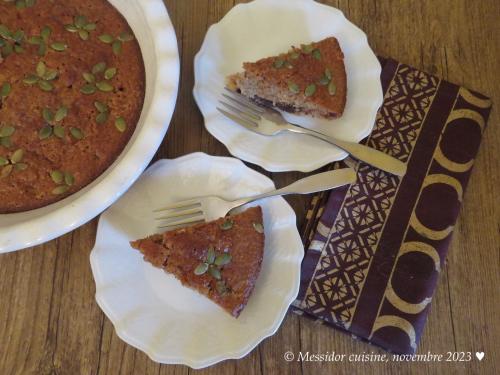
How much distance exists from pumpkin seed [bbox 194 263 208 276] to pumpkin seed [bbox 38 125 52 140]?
22.3 inches

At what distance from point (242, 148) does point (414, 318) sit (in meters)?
0.76

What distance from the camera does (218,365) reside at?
1304mm

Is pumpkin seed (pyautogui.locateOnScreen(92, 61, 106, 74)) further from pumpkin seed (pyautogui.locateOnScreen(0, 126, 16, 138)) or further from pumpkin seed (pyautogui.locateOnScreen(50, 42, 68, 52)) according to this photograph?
pumpkin seed (pyautogui.locateOnScreen(0, 126, 16, 138))

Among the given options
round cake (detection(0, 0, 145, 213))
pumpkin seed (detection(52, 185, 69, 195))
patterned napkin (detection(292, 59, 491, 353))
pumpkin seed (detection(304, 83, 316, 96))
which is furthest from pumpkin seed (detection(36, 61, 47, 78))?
patterned napkin (detection(292, 59, 491, 353))

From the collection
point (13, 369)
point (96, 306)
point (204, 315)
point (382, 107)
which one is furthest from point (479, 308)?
point (13, 369)

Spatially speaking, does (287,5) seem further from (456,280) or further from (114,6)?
(456,280)

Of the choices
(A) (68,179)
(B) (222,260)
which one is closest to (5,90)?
(A) (68,179)

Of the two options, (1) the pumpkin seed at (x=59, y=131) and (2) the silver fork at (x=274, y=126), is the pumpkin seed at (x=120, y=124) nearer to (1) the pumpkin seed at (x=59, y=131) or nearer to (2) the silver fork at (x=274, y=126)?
(1) the pumpkin seed at (x=59, y=131)

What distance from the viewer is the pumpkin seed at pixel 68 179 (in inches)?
46.9

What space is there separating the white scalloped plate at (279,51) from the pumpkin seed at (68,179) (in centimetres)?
46

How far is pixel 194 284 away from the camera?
1.28 metres

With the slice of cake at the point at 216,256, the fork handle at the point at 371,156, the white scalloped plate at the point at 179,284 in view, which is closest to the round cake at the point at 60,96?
the white scalloped plate at the point at 179,284

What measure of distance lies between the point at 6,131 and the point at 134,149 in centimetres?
35

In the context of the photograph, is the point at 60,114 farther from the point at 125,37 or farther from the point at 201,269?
the point at 201,269
